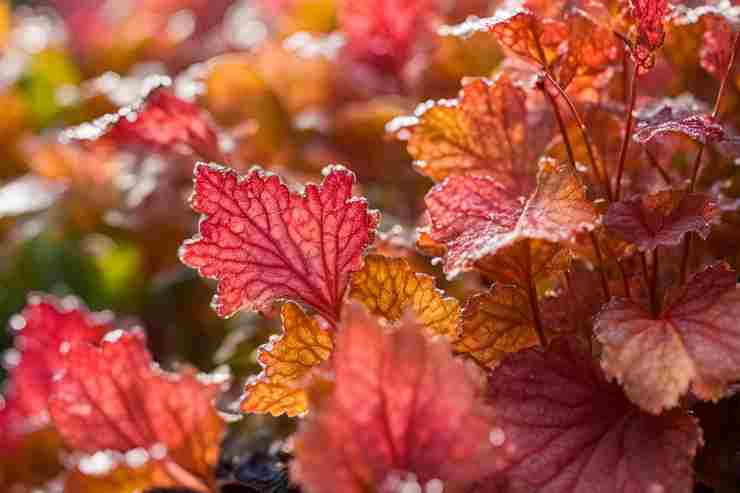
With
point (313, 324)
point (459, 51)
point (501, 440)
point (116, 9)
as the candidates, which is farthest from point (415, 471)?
point (116, 9)

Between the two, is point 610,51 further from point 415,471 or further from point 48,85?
point 48,85

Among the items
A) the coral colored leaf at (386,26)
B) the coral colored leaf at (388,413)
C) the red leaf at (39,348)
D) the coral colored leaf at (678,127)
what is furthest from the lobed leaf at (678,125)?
the red leaf at (39,348)

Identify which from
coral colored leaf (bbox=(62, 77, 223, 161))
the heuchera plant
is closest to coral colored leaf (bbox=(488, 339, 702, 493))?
the heuchera plant

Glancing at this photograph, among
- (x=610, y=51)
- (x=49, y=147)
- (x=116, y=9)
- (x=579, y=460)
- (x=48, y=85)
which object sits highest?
(x=116, y=9)

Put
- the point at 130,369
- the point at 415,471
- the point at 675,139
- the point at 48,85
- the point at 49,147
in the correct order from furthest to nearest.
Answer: the point at 48,85 → the point at 49,147 → the point at 675,139 → the point at 130,369 → the point at 415,471

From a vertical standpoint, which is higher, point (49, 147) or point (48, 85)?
point (48, 85)

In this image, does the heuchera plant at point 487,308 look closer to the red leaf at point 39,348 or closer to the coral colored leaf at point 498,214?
the coral colored leaf at point 498,214
